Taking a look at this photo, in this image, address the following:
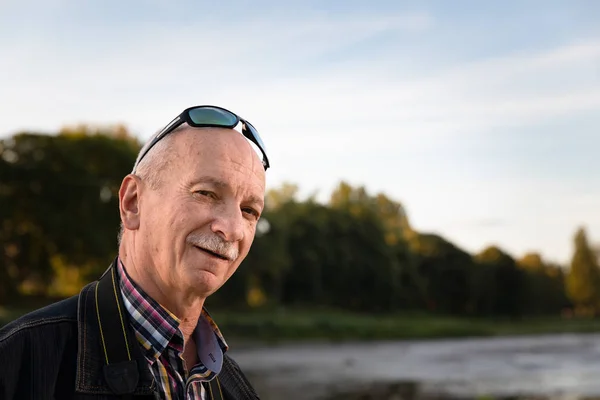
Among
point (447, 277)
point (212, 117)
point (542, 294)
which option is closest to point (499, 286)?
point (447, 277)

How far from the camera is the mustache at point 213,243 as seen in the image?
189cm

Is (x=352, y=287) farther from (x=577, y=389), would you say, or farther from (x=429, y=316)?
(x=577, y=389)

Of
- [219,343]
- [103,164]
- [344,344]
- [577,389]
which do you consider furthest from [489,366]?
[219,343]

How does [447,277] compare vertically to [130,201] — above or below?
below

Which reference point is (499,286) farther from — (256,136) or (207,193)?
(207,193)

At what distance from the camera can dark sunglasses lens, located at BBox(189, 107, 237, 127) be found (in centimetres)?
198

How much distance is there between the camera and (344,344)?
118 ft

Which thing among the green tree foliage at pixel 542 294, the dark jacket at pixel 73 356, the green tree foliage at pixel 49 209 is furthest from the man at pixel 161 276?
Result: the green tree foliage at pixel 542 294

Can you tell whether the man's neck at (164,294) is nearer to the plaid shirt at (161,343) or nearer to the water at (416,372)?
the plaid shirt at (161,343)

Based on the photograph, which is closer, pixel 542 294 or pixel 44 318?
pixel 44 318

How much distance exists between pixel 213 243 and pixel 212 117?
0.34 m

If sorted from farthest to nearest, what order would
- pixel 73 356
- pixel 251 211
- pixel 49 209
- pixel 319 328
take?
pixel 319 328 < pixel 49 209 < pixel 251 211 < pixel 73 356

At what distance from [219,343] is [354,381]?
1756 centimetres

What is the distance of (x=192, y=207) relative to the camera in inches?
74.5
